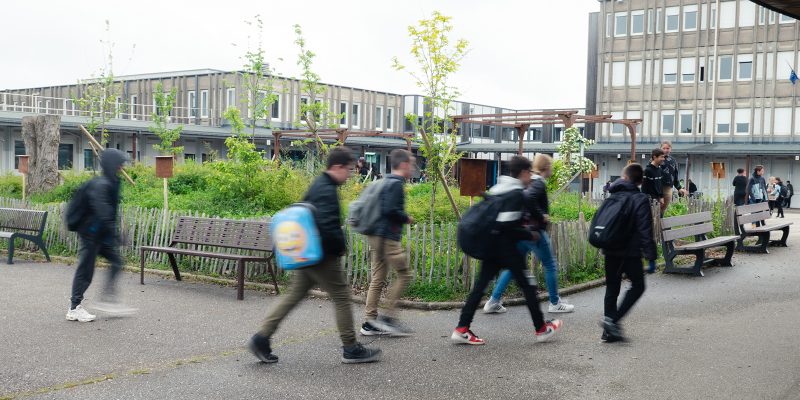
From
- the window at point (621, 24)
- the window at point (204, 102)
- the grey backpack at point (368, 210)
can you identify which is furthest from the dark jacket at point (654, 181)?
the window at point (204, 102)

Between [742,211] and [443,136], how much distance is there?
578 cm

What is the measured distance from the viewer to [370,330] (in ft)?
25.4

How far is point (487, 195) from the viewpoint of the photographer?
23.6 ft

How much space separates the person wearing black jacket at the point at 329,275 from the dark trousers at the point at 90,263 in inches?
99.7

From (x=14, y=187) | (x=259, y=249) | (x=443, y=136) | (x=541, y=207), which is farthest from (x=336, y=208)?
(x=14, y=187)

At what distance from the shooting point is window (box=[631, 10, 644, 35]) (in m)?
50.4

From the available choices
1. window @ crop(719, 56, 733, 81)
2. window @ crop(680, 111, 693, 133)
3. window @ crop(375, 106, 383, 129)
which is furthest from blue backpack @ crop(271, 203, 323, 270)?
window @ crop(375, 106, 383, 129)

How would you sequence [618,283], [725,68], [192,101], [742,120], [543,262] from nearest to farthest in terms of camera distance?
[618,283], [543,262], [742,120], [725,68], [192,101]

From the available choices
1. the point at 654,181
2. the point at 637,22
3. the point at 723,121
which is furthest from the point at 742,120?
the point at 654,181

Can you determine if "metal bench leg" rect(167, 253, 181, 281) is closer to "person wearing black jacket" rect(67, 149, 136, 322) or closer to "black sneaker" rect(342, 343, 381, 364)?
"person wearing black jacket" rect(67, 149, 136, 322)

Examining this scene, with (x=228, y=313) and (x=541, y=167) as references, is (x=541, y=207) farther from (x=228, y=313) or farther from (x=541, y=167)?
(x=228, y=313)

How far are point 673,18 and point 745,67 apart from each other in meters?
5.63

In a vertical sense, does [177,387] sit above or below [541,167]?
below

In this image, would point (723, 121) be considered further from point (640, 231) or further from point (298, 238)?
point (298, 238)
